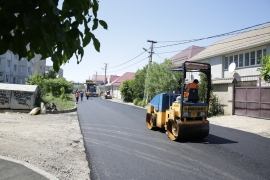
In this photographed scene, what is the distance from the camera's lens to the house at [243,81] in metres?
16.0

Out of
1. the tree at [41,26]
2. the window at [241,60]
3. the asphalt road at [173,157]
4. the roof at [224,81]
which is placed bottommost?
the asphalt road at [173,157]

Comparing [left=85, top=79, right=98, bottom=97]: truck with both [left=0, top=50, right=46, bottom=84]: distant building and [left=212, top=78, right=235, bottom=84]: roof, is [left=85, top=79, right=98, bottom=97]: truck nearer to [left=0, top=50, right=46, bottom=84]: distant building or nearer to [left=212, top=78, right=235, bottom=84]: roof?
[left=0, top=50, right=46, bottom=84]: distant building

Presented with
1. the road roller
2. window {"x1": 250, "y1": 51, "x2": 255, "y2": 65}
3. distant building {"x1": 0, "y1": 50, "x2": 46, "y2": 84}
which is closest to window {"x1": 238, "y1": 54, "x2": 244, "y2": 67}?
window {"x1": 250, "y1": 51, "x2": 255, "y2": 65}

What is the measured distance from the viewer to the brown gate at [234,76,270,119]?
15.6m

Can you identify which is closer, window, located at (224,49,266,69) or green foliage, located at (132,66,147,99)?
window, located at (224,49,266,69)

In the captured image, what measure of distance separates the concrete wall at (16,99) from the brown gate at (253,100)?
15.1 meters

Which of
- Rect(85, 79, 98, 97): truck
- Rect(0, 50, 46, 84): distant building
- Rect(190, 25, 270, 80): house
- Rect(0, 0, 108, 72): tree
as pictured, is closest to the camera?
Rect(0, 0, 108, 72): tree

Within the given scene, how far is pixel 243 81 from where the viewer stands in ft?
65.3

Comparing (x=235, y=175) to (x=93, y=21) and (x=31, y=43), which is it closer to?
(x=93, y=21)

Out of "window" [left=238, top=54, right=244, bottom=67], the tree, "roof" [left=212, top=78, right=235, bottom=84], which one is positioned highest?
"window" [left=238, top=54, right=244, bottom=67]

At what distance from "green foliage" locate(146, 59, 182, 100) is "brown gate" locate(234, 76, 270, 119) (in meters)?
7.67

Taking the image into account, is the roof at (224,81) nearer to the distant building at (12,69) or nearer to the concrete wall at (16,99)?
the concrete wall at (16,99)

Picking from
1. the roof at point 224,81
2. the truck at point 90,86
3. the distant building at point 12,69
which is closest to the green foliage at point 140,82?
the roof at point 224,81

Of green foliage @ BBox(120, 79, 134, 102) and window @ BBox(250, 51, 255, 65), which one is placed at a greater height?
window @ BBox(250, 51, 255, 65)
